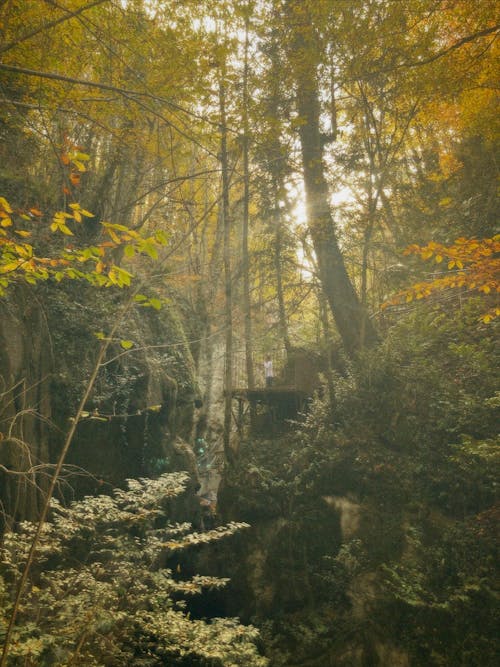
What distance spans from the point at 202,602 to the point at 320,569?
2.49 m

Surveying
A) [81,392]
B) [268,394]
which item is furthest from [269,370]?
[81,392]

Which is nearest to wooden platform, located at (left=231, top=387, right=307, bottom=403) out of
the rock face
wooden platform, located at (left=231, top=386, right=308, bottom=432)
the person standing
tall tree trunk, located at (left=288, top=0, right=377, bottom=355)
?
wooden platform, located at (left=231, top=386, right=308, bottom=432)

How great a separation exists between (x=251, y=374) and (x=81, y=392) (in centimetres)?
508

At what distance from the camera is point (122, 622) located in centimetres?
351

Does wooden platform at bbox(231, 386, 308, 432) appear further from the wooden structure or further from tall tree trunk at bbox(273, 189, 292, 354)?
tall tree trunk at bbox(273, 189, 292, 354)

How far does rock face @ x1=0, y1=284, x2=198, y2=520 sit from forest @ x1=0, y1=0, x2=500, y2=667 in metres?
0.05

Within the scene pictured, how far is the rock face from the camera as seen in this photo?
196 inches

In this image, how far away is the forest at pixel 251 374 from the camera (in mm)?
3777

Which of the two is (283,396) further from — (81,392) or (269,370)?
(81,392)

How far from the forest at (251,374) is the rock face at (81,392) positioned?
0.17ft

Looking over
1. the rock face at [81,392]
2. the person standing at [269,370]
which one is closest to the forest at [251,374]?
the rock face at [81,392]

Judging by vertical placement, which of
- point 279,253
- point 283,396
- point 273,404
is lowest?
point 273,404

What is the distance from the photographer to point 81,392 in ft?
21.4

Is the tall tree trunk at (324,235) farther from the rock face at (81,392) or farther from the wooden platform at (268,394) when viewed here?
the rock face at (81,392)
